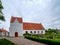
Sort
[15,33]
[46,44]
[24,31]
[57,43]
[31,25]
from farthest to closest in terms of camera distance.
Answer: [31,25]
[24,31]
[15,33]
[46,44]
[57,43]

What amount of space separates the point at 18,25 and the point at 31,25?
1139cm

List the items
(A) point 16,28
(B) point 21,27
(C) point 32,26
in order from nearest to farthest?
(A) point 16,28 → (B) point 21,27 → (C) point 32,26

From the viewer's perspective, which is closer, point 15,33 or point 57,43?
point 57,43

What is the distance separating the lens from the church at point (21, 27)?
6875 cm

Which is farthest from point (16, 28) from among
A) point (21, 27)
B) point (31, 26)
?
point (31, 26)

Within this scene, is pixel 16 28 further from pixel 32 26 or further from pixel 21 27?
pixel 32 26

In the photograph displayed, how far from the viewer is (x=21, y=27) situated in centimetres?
7056

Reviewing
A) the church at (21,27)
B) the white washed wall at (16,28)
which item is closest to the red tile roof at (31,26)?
the church at (21,27)

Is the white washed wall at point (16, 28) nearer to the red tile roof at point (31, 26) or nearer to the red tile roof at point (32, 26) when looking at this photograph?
the red tile roof at point (31, 26)

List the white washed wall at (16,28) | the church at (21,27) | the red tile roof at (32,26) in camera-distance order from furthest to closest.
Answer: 1. the red tile roof at (32,26)
2. the church at (21,27)
3. the white washed wall at (16,28)

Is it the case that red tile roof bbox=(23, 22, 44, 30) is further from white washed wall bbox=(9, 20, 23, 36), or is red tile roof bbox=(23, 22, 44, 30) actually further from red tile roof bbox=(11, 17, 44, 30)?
white washed wall bbox=(9, 20, 23, 36)

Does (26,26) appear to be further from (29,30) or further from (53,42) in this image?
(53,42)

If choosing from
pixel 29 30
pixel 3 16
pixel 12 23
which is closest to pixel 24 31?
pixel 29 30

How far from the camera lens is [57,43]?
28953mm
